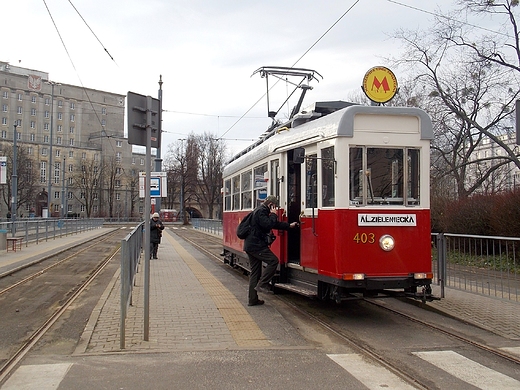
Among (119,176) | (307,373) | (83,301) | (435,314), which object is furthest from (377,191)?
(119,176)

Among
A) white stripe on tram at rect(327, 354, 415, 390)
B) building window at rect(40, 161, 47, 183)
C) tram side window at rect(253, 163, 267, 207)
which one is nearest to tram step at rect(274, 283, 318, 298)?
tram side window at rect(253, 163, 267, 207)

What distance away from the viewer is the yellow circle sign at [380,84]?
10.2m

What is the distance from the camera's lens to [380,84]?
10.3 meters

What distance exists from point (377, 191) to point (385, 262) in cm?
103

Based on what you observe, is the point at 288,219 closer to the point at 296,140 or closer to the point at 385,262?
the point at 296,140

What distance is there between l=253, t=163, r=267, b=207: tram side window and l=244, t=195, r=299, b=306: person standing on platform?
136 cm

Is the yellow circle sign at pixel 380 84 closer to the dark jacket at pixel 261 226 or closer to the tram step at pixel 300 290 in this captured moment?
the dark jacket at pixel 261 226

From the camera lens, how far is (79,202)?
91625mm

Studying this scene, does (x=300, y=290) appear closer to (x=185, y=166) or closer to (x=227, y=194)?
(x=227, y=194)

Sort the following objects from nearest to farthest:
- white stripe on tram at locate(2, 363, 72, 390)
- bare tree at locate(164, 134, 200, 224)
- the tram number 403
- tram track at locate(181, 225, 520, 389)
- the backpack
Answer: white stripe on tram at locate(2, 363, 72, 390) → tram track at locate(181, 225, 520, 389) → the tram number 403 → the backpack → bare tree at locate(164, 134, 200, 224)

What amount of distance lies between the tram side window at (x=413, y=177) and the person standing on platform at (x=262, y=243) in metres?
1.96

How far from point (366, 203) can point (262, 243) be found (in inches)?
84.4

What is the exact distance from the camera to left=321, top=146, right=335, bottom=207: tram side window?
792 cm

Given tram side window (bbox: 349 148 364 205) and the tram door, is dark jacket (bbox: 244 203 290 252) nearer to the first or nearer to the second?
the tram door
